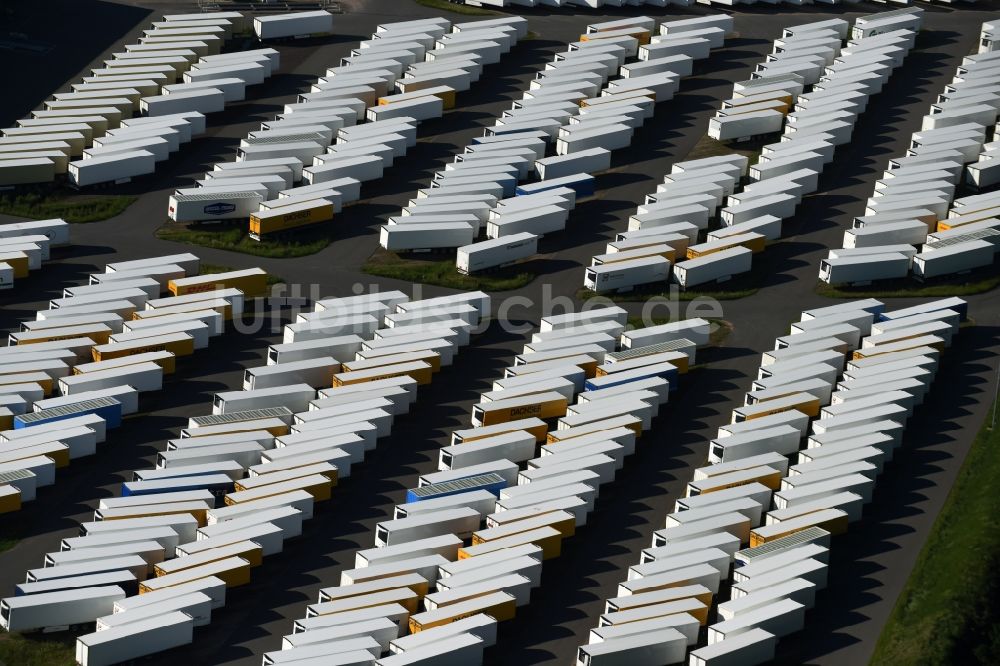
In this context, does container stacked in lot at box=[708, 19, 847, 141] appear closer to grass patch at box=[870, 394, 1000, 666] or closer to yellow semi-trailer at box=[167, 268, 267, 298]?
yellow semi-trailer at box=[167, 268, 267, 298]

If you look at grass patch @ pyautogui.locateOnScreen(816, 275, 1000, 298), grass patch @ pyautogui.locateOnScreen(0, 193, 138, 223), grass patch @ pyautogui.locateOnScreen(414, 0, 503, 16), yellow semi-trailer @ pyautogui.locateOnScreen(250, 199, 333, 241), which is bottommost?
grass patch @ pyautogui.locateOnScreen(816, 275, 1000, 298)

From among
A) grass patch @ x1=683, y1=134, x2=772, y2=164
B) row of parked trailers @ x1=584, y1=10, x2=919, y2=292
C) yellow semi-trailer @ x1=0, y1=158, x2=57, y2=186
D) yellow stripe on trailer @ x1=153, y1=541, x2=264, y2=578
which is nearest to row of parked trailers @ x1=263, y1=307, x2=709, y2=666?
yellow stripe on trailer @ x1=153, y1=541, x2=264, y2=578

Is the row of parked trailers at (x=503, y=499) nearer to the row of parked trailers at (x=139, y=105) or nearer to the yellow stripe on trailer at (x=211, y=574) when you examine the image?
the yellow stripe on trailer at (x=211, y=574)

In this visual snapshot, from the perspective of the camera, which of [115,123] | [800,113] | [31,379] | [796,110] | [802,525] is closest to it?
[802,525]

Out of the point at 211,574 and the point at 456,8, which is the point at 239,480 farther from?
the point at 456,8

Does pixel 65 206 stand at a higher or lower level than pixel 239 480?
higher

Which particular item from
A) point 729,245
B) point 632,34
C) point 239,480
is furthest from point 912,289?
point 239,480
